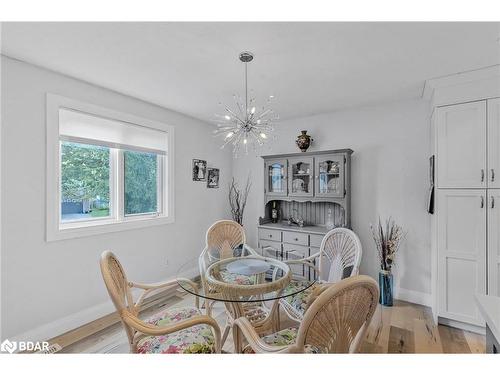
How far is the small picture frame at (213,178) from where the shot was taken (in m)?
4.07

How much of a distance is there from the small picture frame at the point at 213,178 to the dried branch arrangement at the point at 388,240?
2402 mm

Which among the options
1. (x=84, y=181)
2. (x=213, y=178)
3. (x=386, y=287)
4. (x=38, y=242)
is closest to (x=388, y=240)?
(x=386, y=287)

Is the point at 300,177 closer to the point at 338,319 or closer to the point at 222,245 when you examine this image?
the point at 222,245

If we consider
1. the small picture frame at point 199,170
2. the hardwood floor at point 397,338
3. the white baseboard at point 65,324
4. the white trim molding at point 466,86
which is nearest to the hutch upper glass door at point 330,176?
the white trim molding at point 466,86

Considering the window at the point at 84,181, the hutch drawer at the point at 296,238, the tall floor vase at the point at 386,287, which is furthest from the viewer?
the hutch drawer at the point at 296,238

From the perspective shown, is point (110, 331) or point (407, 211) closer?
point (110, 331)

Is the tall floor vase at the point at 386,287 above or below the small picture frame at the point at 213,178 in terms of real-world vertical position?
below

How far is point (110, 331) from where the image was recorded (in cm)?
235

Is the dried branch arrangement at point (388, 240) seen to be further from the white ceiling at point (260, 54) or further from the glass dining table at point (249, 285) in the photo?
the white ceiling at point (260, 54)

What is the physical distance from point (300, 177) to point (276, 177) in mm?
370

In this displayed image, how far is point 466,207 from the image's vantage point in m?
2.33
